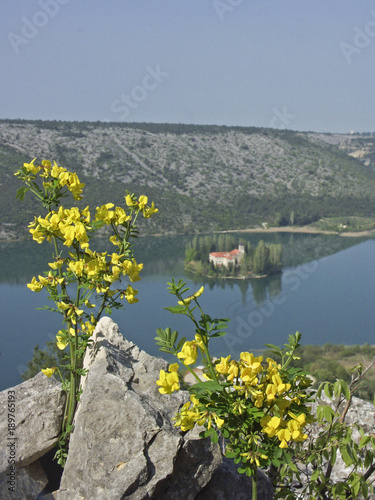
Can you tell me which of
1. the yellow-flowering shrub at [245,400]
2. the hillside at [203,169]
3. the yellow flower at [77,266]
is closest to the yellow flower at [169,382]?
the yellow-flowering shrub at [245,400]

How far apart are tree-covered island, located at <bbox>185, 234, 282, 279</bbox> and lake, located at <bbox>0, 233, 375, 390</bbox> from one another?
94 centimetres

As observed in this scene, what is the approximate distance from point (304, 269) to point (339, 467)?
38042 mm

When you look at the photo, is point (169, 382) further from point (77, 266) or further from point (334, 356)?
point (334, 356)

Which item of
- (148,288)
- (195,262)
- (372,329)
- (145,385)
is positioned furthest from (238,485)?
(195,262)

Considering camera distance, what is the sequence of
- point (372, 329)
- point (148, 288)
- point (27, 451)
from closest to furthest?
point (27, 451) < point (372, 329) < point (148, 288)

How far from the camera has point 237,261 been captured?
38.5 m

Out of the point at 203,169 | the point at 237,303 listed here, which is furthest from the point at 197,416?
the point at 203,169

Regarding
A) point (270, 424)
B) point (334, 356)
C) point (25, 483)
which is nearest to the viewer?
point (270, 424)

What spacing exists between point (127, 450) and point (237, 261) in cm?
3716

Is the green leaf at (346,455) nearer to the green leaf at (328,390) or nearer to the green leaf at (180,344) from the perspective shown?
the green leaf at (328,390)

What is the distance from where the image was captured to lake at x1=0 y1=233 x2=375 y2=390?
22891mm

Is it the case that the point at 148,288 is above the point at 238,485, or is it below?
below

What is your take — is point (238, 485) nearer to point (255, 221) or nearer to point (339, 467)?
point (339, 467)

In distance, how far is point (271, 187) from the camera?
71312 mm
